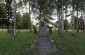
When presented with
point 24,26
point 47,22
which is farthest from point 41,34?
point 24,26

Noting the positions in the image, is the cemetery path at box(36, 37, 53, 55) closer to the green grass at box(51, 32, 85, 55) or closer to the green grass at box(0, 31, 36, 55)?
the green grass at box(51, 32, 85, 55)

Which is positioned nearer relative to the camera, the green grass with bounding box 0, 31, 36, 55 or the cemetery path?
the green grass with bounding box 0, 31, 36, 55

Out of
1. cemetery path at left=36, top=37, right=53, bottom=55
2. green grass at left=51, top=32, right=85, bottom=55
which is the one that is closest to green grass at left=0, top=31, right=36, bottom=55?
cemetery path at left=36, top=37, right=53, bottom=55

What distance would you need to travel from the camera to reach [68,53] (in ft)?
39.2

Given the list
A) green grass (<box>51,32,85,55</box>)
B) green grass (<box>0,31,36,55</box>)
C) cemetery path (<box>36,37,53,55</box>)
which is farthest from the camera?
cemetery path (<box>36,37,53,55</box>)

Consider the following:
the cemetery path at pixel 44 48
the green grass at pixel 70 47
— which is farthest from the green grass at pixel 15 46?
the green grass at pixel 70 47

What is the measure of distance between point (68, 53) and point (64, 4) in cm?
2752

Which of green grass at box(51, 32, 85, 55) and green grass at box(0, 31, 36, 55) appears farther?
green grass at box(0, 31, 36, 55)

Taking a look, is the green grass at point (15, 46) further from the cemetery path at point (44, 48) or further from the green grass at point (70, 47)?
the green grass at point (70, 47)

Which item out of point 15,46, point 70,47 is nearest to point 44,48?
point 15,46

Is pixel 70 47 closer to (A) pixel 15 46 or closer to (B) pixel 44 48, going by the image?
(B) pixel 44 48

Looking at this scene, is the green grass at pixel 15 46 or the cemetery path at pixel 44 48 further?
the cemetery path at pixel 44 48

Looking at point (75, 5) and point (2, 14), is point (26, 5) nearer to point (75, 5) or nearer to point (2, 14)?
point (75, 5)

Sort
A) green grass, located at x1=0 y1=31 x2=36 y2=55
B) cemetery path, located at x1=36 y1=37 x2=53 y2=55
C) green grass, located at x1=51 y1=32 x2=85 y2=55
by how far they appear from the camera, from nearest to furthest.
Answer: green grass, located at x1=51 y1=32 x2=85 y2=55 → green grass, located at x1=0 y1=31 x2=36 y2=55 → cemetery path, located at x1=36 y1=37 x2=53 y2=55
